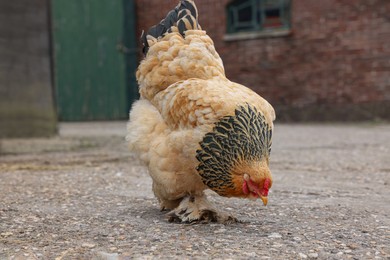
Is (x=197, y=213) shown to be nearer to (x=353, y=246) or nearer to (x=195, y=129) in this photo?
(x=195, y=129)

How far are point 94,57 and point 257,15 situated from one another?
3859 millimetres

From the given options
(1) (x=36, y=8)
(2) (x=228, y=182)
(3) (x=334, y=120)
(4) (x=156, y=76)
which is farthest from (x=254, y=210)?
(3) (x=334, y=120)

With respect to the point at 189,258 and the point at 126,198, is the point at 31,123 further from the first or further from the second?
the point at 189,258

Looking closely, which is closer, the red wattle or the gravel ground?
the gravel ground

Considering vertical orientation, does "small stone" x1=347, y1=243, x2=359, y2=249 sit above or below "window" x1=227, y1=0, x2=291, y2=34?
below

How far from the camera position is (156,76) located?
3.20 m

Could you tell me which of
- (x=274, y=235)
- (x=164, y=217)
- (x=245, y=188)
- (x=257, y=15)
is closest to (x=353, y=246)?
(x=274, y=235)

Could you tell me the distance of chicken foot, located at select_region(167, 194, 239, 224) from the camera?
2.83 m

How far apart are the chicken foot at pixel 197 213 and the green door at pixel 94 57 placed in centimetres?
914

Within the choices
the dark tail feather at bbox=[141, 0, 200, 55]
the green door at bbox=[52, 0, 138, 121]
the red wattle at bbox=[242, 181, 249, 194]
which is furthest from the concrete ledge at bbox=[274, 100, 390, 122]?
the red wattle at bbox=[242, 181, 249, 194]

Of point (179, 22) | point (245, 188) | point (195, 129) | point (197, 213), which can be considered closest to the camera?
point (245, 188)

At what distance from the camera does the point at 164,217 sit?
117 inches

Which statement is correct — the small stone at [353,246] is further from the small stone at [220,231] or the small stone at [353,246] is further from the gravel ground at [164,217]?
the small stone at [220,231]

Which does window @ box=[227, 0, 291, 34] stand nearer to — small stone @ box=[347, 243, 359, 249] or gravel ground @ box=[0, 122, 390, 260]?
gravel ground @ box=[0, 122, 390, 260]
